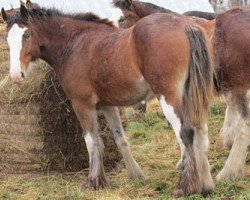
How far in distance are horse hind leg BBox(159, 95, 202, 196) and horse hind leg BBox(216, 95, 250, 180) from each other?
3.21 ft

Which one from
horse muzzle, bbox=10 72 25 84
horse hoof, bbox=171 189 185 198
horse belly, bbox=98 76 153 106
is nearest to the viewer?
horse hoof, bbox=171 189 185 198

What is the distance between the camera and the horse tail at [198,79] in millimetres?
5027

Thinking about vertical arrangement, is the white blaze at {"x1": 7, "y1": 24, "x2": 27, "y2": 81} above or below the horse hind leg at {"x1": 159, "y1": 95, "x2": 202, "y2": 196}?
above

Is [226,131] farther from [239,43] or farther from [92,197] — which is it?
[92,197]

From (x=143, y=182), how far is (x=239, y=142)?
1.25 meters

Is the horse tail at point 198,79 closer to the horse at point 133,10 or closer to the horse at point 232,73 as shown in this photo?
the horse at point 232,73

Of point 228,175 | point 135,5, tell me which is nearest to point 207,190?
point 228,175

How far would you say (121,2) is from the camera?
9805 millimetres

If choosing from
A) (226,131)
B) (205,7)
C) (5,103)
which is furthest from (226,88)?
(205,7)

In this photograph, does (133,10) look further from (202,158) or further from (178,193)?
(178,193)

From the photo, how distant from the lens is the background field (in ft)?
18.0

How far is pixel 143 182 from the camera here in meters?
6.08

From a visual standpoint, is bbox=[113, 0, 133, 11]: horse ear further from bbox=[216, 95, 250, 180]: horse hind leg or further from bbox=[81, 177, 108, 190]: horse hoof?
bbox=[81, 177, 108, 190]: horse hoof

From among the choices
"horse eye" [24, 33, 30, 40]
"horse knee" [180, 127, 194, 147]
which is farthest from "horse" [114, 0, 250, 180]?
"horse eye" [24, 33, 30, 40]
